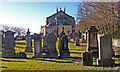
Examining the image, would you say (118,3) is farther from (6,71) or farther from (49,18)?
(49,18)

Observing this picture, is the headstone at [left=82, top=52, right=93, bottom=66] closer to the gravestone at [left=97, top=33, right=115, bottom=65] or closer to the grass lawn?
the grass lawn

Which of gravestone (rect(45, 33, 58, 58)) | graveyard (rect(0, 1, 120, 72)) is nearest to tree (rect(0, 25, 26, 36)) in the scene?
graveyard (rect(0, 1, 120, 72))

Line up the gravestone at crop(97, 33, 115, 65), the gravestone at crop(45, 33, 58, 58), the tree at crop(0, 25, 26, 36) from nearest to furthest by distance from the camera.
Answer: the gravestone at crop(97, 33, 115, 65), the gravestone at crop(45, 33, 58, 58), the tree at crop(0, 25, 26, 36)

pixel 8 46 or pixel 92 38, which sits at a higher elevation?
pixel 92 38

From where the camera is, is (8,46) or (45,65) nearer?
(45,65)

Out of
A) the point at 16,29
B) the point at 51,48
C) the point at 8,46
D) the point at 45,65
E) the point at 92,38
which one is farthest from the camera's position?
the point at 16,29

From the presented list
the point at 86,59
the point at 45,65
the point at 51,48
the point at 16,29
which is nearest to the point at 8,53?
the point at 51,48

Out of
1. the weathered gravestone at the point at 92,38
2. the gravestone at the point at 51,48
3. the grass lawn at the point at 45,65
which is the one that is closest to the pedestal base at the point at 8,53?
the grass lawn at the point at 45,65

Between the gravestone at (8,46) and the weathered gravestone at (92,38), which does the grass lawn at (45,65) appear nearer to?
the gravestone at (8,46)

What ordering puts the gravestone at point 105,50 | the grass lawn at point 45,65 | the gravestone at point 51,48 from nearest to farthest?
the grass lawn at point 45,65 < the gravestone at point 105,50 < the gravestone at point 51,48

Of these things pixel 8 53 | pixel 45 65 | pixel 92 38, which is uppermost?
pixel 92 38

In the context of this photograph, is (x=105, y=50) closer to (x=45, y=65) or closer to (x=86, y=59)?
(x=86, y=59)

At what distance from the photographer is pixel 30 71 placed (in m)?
6.54

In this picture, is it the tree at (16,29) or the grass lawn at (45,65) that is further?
the tree at (16,29)
